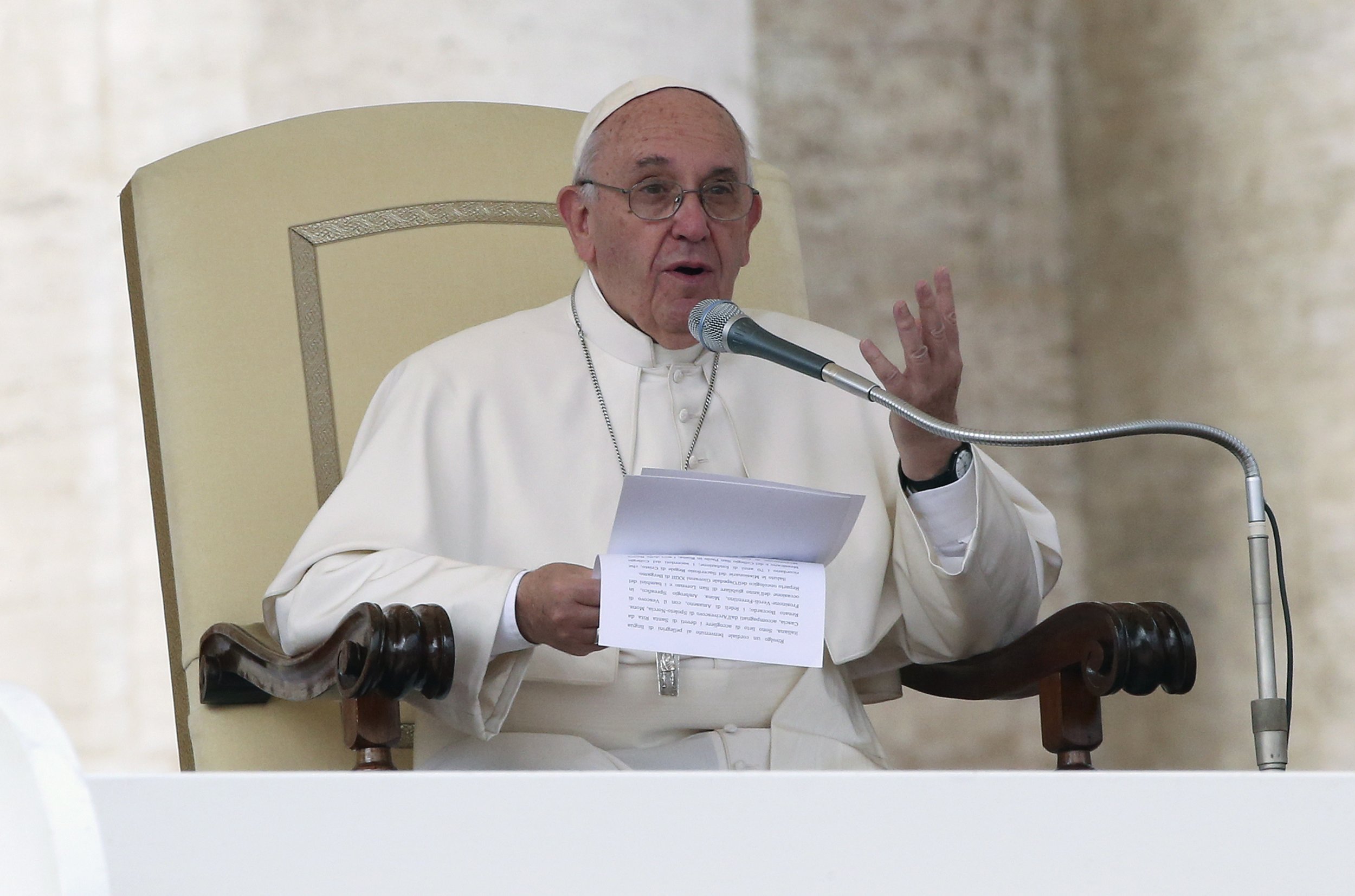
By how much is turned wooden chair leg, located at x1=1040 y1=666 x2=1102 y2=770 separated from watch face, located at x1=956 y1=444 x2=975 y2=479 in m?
0.33

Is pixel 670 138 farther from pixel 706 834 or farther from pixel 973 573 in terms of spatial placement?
pixel 706 834

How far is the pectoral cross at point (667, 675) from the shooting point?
2453mm

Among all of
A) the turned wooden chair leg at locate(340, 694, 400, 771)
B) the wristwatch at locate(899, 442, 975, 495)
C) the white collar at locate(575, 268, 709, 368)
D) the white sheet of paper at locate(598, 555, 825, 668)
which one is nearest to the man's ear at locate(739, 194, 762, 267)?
the white collar at locate(575, 268, 709, 368)

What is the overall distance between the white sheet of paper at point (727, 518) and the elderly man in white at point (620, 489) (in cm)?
11

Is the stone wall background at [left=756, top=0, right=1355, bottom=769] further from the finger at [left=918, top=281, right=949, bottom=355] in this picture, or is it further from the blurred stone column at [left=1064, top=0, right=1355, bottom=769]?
the finger at [left=918, top=281, right=949, bottom=355]

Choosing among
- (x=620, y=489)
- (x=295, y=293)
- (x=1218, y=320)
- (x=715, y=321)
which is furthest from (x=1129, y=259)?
(x=715, y=321)

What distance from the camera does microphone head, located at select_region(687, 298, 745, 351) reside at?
2.10 metres

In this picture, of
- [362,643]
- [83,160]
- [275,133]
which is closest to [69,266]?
[83,160]

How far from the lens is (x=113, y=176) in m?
4.72

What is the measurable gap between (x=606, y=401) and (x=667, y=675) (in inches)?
22.7

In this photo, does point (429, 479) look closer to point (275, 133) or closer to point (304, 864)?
point (275, 133)

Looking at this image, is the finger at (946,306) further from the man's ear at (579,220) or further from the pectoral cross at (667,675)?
the man's ear at (579,220)

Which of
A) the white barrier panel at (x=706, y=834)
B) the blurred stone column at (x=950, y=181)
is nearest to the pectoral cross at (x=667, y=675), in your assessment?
the white barrier panel at (x=706, y=834)

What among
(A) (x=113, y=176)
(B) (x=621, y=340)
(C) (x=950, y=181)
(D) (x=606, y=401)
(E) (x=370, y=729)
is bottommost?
(E) (x=370, y=729)
